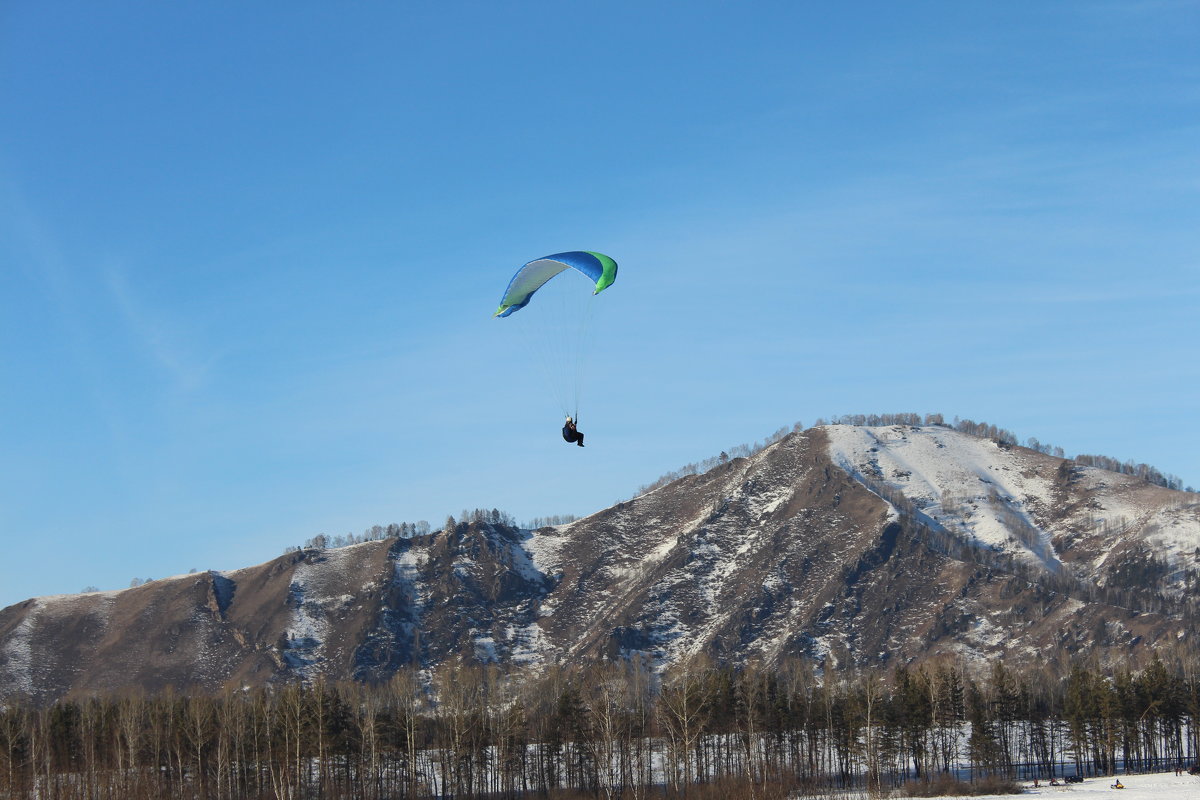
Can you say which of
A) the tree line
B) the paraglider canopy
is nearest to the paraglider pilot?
the paraglider canopy

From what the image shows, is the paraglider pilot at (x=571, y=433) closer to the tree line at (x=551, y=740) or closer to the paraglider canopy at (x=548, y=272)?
the paraglider canopy at (x=548, y=272)

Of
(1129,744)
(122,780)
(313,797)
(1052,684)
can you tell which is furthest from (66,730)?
(1052,684)

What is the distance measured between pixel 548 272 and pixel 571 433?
9.30m

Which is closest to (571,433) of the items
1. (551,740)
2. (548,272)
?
(548,272)

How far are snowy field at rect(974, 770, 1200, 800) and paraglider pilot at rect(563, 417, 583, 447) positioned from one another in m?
46.0

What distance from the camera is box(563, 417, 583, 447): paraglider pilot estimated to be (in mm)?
57469

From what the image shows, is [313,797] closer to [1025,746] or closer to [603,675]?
[603,675]

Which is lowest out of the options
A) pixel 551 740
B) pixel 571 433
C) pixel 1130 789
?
pixel 1130 789

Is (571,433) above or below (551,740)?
above

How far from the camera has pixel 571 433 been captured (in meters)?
57.6

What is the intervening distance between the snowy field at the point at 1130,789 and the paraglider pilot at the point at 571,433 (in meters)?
46.0

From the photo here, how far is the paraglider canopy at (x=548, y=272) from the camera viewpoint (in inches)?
2325

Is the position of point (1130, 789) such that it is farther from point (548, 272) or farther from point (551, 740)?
point (548, 272)

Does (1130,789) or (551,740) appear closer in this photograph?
(1130,789)
